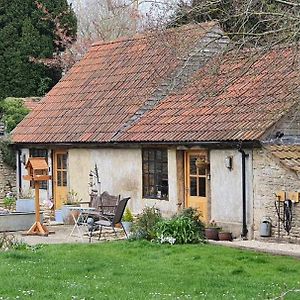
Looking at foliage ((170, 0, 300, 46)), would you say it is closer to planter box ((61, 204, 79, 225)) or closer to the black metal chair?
the black metal chair

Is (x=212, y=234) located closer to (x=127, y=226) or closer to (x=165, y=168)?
(x=127, y=226)

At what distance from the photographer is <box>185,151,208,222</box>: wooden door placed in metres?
20.9

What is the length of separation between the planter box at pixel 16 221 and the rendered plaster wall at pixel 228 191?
5032 mm

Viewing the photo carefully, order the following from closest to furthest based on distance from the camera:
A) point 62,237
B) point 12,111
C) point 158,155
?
1. point 62,237
2. point 158,155
3. point 12,111

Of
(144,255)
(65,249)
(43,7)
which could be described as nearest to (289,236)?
(144,255)

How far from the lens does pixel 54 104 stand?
1103 inches

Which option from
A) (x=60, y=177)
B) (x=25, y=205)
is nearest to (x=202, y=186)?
(x=25, y=205)

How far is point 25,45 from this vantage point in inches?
1334

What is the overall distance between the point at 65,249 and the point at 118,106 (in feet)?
27.5

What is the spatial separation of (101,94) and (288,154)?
8.87 m

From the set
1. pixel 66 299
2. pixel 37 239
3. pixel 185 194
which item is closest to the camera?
pixel 66 299

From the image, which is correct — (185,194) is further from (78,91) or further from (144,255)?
(78,91)

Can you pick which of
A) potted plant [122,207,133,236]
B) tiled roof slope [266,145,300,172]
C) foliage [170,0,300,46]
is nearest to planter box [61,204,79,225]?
potted plant [122,207,133,236]

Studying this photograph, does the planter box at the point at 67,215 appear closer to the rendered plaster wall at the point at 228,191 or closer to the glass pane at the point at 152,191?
the glass pane at the point at 152,191
